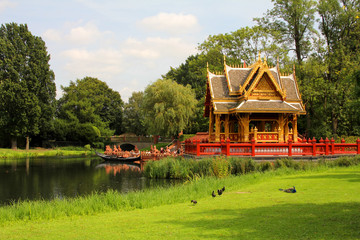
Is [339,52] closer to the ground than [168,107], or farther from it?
farther from it

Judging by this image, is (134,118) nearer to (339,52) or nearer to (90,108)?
(90,108)

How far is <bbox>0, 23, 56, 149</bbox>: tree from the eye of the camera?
163 feet

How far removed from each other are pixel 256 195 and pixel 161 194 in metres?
3.40

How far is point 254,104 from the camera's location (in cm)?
2631

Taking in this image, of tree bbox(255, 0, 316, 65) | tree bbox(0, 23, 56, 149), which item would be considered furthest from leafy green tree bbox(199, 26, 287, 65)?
tree bbox(0, 23, 56, 149)

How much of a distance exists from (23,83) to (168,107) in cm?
2098

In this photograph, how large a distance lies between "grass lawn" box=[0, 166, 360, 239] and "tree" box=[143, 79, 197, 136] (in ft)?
115

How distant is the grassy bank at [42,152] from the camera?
4659cm

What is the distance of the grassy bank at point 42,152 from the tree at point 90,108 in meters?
3.49

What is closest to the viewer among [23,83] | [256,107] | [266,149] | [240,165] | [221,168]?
[221,168]

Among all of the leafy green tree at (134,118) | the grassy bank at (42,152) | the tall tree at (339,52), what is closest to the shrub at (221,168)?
the tall tree at (339,52)

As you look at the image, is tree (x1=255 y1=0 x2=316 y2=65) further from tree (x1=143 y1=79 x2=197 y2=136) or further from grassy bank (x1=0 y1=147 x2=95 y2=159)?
grassy bank (x1=0 y1=147 x2=95 y2=159)

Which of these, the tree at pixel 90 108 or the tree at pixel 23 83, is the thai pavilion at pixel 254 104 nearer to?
the tree at pixel 23 83

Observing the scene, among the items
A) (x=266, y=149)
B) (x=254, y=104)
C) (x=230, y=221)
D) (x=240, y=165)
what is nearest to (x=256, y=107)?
(x=254, y=104)
